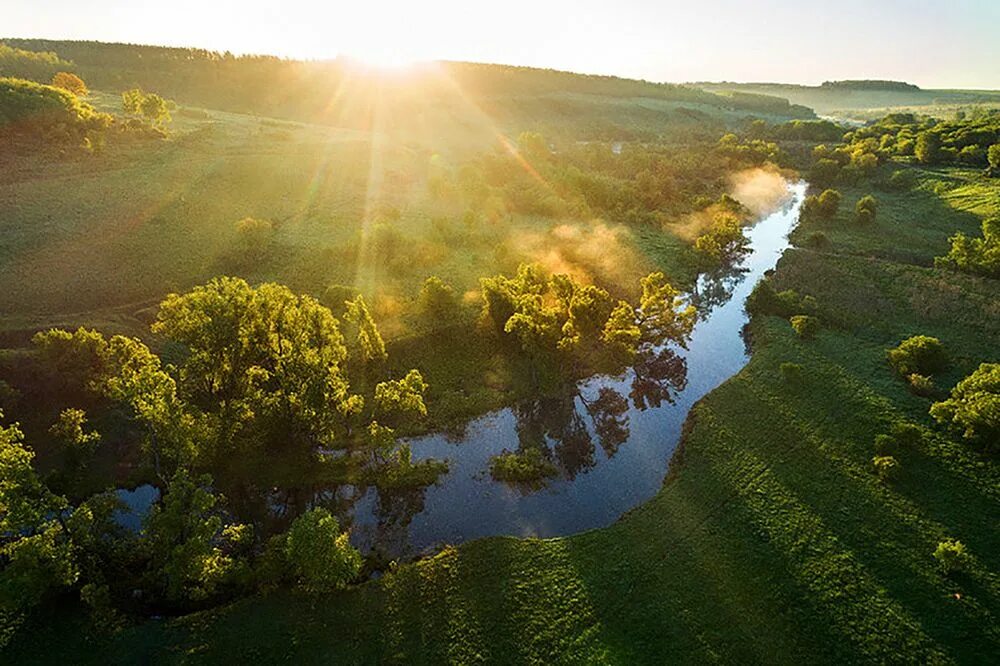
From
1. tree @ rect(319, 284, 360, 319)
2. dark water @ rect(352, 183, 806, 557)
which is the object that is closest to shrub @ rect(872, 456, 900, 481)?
dark water @ rect(352, 183, 806, 557)

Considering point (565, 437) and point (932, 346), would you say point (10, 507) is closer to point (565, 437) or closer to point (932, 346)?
point (565, 437)

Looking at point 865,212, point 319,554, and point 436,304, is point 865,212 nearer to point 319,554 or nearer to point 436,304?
point 436,304

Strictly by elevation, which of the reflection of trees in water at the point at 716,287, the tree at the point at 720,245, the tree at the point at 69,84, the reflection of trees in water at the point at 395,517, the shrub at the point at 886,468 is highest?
the tree at the point at 69,84

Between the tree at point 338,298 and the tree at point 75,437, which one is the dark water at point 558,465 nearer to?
the tree at point 75,437

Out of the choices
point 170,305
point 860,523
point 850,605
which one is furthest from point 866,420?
point 170,305

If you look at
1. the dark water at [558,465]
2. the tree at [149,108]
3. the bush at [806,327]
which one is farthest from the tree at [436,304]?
the tree at [149,108]

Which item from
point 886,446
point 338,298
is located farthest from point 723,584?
point 338,298
